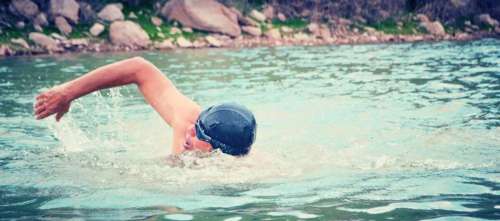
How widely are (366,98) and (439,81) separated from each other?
2351mm

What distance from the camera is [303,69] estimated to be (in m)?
13.6

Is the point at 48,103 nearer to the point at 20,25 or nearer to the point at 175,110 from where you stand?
the point at 175,110

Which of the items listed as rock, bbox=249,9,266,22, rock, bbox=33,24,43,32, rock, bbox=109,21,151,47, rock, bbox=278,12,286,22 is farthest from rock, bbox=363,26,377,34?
rock, bbox=33,24,43,32

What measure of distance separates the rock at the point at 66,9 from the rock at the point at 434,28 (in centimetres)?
1388

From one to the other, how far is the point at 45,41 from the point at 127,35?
8.64 ft

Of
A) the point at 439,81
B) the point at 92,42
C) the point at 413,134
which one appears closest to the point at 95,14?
the point at 92,42

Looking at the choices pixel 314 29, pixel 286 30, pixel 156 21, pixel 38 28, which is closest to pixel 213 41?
pixel 156 21

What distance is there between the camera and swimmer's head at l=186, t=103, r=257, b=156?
14.7 ft

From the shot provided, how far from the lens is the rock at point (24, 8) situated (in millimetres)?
21358

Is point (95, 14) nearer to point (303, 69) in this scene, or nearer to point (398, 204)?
point (303, 69)

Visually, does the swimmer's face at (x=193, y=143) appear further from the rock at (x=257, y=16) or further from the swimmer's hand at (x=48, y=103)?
the rock at (x=257, y=16)

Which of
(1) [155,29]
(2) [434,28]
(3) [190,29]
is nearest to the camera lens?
(1) [155,29]

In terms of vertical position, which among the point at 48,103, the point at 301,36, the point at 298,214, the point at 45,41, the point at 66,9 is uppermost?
the point at 66,9

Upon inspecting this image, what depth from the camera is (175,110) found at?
5043 mm
